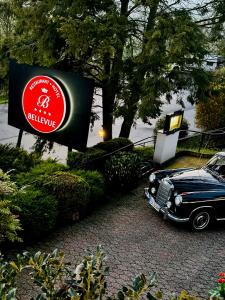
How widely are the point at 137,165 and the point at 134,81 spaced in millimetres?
2907

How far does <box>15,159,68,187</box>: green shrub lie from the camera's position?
31.7ft

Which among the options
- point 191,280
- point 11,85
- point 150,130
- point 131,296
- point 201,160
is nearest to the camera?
point 131,296

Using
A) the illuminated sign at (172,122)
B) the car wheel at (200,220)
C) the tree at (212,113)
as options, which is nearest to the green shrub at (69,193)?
the car wheel at (200,220)

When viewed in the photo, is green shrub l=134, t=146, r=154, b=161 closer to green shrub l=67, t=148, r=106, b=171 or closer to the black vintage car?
green shrub l=67, t=148, r=106, b=171

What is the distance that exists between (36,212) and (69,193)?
121cm

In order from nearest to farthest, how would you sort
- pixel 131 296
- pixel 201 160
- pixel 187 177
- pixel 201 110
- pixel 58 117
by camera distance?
pixel 131 296, pixel 187 177, pixel 58 117, pixel 201 160, pixel 201 110

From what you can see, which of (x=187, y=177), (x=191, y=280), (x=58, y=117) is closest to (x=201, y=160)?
(x=187, y=177)

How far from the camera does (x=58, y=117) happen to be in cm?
1104

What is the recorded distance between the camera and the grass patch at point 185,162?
13.8 metres

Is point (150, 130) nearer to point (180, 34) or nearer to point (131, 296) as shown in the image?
point (180, 34)

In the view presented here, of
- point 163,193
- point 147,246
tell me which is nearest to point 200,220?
point 163,193

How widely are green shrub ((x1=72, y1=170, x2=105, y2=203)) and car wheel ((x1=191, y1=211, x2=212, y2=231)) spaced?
2.68m

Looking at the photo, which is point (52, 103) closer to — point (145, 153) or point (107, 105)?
point (145, 153)

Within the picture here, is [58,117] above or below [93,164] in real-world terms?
above
